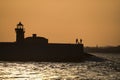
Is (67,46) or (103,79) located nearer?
(103,79)

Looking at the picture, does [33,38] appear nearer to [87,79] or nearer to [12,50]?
[12,50]

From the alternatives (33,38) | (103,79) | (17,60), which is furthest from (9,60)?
(103,79)

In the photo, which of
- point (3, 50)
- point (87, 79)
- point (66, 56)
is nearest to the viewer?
point (87, 79)

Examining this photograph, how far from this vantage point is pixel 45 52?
287 feet

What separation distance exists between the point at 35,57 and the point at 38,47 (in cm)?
193

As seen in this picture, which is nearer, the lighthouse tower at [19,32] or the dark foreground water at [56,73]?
the dark foreground water at [56,73]

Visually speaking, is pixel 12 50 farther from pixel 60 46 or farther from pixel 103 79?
pixel 103 79

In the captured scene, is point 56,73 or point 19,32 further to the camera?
point 19,32

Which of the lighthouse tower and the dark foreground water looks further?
the lighthouse tower

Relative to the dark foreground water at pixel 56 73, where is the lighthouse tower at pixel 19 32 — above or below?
above

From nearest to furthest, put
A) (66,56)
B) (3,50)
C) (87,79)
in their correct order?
1. (87,79)
2. (3,50)
3. (66,56)

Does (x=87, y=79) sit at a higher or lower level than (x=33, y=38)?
lower

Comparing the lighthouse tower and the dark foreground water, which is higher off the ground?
the lighthouse tower

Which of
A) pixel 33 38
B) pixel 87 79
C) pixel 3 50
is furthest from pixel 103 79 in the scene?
pixel 33 38
